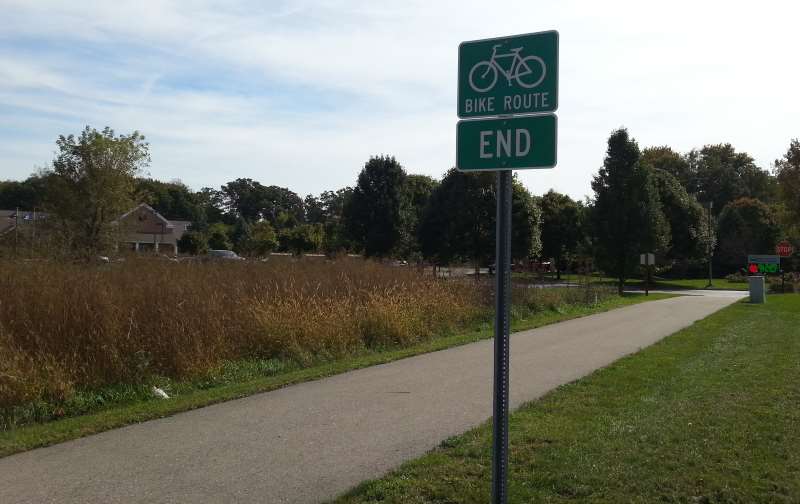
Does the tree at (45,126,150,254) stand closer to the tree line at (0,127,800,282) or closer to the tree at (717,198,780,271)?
the tree line at (0,127,800,282)

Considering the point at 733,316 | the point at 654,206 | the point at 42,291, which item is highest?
the point at 654,206

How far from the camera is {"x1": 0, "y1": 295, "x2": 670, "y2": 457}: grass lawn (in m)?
6.86

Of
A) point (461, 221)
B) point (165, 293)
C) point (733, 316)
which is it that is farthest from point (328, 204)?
point (165, 293)

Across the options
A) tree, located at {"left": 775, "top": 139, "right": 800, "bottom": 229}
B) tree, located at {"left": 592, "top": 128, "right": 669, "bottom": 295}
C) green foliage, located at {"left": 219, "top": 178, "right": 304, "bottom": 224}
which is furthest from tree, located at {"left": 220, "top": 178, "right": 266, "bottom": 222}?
tree, located at {"left": 775, "top": 139, "right": 800, "bottom": 229}

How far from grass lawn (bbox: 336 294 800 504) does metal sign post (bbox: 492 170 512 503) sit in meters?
0.81

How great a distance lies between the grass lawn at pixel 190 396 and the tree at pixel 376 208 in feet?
105

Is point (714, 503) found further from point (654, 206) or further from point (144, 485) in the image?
point (654, 206)

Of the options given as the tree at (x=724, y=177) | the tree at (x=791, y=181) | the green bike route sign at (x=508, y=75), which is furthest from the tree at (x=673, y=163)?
the green bike route sign at (x=508, y=75)

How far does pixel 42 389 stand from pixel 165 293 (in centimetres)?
281

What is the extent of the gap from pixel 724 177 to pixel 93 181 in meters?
81.1

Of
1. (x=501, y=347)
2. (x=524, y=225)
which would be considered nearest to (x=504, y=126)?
(x=501, y=347)

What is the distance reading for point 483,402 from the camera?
8.47 m

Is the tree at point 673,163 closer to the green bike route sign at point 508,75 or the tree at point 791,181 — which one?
the tree at point 791,181

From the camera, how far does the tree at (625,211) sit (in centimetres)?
4053
